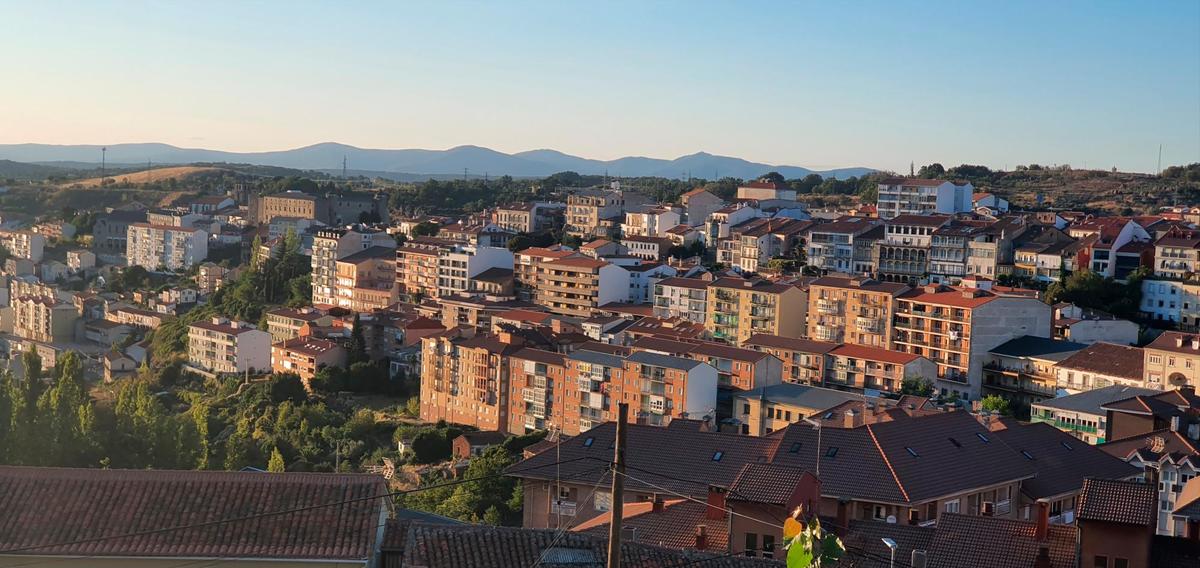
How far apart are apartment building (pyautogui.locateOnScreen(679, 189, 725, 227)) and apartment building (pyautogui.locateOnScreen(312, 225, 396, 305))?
8.72m

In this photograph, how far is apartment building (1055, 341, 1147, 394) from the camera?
21125mm

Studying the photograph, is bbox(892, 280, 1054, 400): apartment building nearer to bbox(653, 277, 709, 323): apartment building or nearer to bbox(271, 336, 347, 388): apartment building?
bbox(653, 277, 709, 323): apartment building

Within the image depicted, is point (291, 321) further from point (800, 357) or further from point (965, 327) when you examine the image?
point (965, 327)

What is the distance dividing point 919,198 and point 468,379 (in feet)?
51.9

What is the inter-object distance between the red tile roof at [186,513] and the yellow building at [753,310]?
2049 cm

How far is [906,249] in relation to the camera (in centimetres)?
2973

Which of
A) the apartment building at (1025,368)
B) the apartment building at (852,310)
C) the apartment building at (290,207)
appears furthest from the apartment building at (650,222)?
the apartment building at (1025,368)

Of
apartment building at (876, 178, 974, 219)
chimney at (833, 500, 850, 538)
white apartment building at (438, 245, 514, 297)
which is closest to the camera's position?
chimney at (833, 500, 850, 538)

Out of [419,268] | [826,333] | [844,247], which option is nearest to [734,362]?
[826,333]

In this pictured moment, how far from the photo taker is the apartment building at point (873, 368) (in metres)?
23.0

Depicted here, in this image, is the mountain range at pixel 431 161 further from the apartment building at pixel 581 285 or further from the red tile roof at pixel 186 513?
the red tile roof at pixel 186 513

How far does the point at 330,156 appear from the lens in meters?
196

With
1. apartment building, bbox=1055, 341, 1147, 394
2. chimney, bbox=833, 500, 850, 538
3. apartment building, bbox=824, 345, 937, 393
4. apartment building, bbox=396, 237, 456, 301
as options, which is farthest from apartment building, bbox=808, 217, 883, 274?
chimney, bbox=833, 500, 850, 538

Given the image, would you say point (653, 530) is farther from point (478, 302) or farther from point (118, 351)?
point (118, 351)
